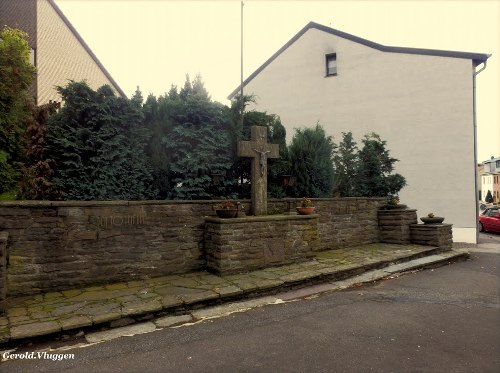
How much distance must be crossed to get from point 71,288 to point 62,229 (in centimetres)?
97

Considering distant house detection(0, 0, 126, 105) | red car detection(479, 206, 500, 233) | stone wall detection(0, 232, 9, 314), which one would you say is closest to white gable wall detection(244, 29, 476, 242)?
red car detection(479, 206, 500, 233)

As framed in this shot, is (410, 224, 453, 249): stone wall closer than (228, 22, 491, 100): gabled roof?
Yes

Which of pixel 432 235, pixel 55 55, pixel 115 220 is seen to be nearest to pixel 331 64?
pixel 432 235

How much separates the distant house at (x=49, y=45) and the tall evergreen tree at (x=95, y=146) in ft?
27.9

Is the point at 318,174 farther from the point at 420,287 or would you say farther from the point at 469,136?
the point at 469,136

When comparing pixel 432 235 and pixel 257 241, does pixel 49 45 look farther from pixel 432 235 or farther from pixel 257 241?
pixel 432 235

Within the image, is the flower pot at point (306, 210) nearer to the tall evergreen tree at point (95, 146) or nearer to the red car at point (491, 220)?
the tall evergreen tree at point (95, 146)

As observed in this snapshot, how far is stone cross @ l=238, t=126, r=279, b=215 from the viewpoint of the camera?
7.29 m

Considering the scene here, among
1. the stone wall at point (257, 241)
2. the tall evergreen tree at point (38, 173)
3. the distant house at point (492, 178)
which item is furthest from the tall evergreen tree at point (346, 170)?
the distant house at point (492, 178)

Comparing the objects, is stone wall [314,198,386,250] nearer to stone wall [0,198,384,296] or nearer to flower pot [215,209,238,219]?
flower pot [215,209,238,219]

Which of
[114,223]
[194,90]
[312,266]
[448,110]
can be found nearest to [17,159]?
[114,223]

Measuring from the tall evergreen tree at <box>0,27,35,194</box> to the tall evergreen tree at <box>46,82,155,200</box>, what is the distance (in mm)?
1500

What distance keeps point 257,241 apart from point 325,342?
3.00 meters

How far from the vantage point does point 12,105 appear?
7.34 m
